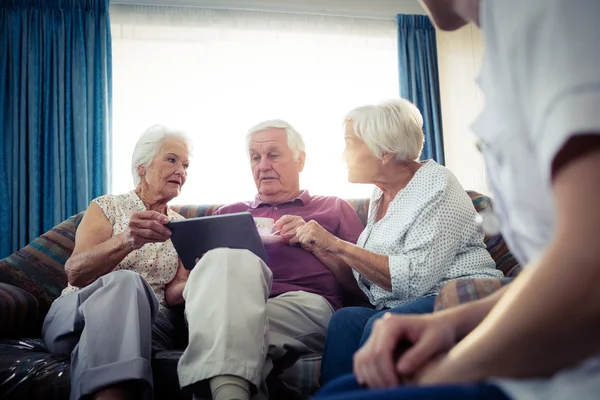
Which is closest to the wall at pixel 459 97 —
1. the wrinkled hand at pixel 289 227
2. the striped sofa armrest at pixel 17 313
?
the wrinkled hand at pixel 289 227

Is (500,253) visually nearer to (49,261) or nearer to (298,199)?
(298,199)

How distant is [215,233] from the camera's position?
67.6 inches

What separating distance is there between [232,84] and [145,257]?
2.10 m

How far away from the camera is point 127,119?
364cm

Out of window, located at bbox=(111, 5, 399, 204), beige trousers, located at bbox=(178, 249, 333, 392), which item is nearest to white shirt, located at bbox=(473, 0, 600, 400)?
beige trousers, located at bbox=(178, 249, 333, 392)

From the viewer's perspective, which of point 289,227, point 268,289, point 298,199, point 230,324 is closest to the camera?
point 230,324

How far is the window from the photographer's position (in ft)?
12.0

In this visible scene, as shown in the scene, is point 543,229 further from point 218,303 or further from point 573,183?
point 218,303

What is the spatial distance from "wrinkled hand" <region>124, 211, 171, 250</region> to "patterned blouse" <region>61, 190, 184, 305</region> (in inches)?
8.6

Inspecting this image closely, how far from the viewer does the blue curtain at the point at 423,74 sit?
12.9ft

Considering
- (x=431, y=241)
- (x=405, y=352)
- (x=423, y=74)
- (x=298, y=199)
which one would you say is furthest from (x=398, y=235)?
(x=423, y=74)

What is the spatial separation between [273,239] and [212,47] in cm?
227

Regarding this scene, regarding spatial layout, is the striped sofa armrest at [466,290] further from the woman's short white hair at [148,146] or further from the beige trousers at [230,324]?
the woman's short white hair at [148,146]

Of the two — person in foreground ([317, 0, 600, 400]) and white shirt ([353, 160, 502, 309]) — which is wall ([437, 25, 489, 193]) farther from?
person in foreground ([317, 0, 600, 400])
